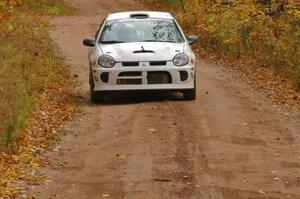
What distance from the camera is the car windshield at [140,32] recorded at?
15.0 m

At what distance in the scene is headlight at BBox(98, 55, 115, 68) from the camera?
14.2 meters

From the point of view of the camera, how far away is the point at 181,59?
46.8 feet

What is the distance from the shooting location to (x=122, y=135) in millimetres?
11539

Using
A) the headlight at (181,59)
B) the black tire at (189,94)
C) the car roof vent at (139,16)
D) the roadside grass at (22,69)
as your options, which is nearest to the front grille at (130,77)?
the headlight at (181,59)

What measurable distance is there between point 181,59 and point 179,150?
165 inches

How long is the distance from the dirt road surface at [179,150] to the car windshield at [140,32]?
117 cm

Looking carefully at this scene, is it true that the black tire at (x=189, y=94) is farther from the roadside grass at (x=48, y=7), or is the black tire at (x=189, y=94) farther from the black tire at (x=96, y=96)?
the roadside grass at (x=48, y=7)

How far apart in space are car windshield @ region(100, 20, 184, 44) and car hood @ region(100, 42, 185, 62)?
0.36 m

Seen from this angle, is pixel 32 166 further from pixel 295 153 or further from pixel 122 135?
pixel 295 153

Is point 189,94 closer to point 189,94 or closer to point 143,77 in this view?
point 189,94

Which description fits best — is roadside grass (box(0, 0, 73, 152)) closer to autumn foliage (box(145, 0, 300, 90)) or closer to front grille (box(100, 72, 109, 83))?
front grille (box(100, 72, 109, 83))

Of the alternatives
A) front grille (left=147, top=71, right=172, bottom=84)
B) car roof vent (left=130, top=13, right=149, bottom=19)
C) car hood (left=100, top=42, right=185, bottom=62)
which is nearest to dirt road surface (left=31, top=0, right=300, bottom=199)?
front grille (left=147, top=71, right=172, bottom=84)

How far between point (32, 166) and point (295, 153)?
350cm

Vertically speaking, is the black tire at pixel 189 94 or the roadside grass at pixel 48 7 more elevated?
the black tire at pixel 189 94
